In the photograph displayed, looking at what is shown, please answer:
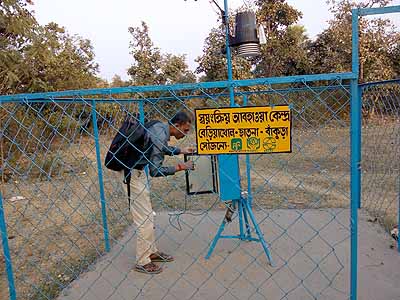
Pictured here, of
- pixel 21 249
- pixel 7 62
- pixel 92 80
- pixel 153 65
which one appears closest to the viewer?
pixel 21 249

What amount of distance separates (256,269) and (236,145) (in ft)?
6.15

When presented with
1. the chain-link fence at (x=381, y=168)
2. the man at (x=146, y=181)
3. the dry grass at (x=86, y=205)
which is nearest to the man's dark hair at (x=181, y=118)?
the man at (x=146, y=181)

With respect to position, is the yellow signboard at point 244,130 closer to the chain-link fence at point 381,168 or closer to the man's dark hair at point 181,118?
the man's dark hair at point 181,118

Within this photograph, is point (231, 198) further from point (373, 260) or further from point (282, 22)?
point (282, 22)

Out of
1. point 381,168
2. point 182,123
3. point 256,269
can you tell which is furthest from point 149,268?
point 381,168

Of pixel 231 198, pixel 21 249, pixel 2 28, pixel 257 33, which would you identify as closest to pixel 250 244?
pixel 231 198

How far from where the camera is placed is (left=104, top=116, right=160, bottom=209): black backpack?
2773 millimetres

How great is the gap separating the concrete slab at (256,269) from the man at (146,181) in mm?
141

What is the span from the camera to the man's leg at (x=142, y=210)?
3.08 metres

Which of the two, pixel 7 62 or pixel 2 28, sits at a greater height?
pixel 2 28

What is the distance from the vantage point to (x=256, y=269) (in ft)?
10.4

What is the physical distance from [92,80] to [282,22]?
6.82 m

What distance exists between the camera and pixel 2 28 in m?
6.30

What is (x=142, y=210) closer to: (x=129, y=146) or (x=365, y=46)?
(x=129, y=146)
